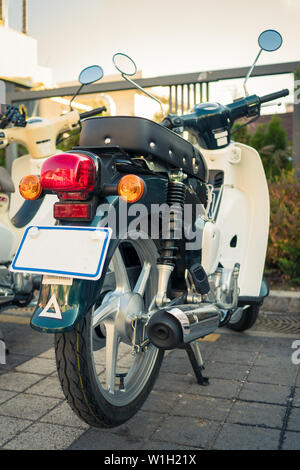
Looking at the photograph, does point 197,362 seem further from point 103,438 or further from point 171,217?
point 171,217

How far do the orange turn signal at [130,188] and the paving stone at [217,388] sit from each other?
1281 millimetres

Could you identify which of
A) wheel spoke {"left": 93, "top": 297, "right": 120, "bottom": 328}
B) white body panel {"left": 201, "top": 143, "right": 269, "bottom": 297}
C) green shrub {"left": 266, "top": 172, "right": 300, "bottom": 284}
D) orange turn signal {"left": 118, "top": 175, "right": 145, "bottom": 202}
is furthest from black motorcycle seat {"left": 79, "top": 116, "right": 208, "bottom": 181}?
green shrub {"left": 266, "top": 172, "right": 300, "bottom": 284}

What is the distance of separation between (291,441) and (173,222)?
1.00 m

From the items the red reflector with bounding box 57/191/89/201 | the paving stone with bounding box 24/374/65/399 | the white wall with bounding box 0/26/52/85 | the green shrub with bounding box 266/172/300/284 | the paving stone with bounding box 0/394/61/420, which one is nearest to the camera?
the red reflector with bounding box 57/191/89/201

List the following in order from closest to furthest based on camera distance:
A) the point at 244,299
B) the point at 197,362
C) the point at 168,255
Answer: the point at 168,255 < the point at 197,362 < the point at 244,299

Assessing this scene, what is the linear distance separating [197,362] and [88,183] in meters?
1.37

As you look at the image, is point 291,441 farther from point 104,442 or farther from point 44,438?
point 44,438

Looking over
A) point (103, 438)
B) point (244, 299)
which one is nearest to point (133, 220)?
point (103, 438)

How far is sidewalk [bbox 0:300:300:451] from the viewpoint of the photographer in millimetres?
2145

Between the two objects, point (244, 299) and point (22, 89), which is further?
point (22, 89)

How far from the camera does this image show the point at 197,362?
2781 mm

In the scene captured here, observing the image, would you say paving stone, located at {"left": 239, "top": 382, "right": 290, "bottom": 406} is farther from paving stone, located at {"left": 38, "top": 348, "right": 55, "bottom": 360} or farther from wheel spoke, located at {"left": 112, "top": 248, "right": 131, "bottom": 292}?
paving stone, located at {"left": 38, "top": 348, "right": 55, "bottom": 360}

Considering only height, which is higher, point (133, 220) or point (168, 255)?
point (133, 220)

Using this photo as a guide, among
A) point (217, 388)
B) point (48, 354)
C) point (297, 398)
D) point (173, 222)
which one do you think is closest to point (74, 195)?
point (173, 222)
